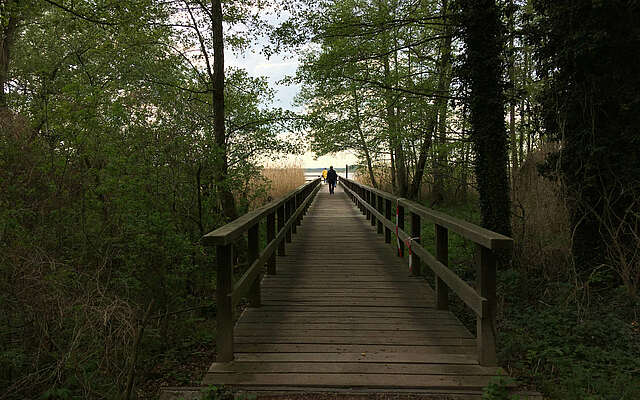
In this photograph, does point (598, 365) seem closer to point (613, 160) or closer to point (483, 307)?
point (483, 307)

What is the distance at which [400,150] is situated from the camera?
1614 cm

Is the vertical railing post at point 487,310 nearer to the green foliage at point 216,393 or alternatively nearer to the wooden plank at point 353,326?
the wooden plank at point 353,326

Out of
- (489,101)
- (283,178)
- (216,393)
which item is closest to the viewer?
(216,393)

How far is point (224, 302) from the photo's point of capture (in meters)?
3.22

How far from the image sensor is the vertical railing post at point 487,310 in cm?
310

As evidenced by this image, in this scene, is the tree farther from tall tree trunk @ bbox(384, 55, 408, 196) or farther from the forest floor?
tall tree trunk @ bbox(384, 55, 408, 196)

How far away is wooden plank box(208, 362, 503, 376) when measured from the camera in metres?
3.13

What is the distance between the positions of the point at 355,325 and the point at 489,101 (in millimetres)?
4193

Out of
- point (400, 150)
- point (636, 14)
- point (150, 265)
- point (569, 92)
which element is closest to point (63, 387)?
point (150, 265)

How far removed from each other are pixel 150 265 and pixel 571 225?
5.14 metres

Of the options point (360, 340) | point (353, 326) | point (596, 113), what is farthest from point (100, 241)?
point (596, 113)

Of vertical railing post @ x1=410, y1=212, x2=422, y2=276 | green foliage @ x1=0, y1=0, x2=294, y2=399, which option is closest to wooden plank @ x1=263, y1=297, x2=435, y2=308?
green foliage @ x1=0, y1=0, x2=294, y2=399

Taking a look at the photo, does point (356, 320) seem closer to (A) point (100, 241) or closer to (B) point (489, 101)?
(A) point (100, 241)

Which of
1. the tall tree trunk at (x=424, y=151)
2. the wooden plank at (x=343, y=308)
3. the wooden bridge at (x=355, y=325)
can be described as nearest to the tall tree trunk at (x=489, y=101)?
the wooden bridge at (x=355, y=325)
